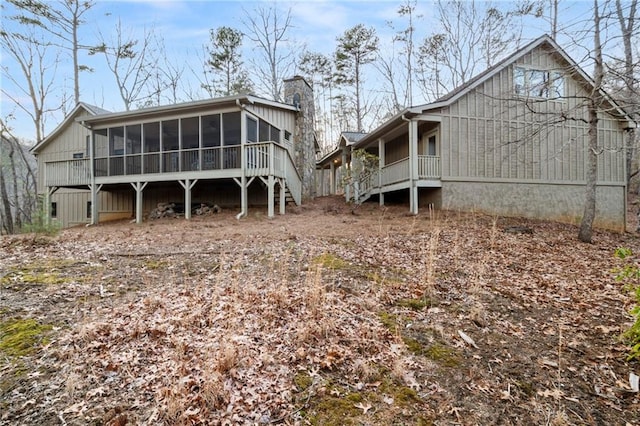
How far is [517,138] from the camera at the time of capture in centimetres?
1356

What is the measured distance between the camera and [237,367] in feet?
9.91

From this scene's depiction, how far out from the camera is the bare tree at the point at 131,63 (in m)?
23.3

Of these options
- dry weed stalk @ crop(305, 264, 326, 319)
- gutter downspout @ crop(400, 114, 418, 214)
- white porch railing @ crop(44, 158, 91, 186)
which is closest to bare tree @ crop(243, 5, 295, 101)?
white porch railing @ crop(44, 158, 91, 186)

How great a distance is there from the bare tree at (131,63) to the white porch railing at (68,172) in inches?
432

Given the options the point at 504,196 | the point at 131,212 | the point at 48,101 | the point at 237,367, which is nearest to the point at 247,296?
the point at 237,367

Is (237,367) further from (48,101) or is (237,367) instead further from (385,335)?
(48,101)

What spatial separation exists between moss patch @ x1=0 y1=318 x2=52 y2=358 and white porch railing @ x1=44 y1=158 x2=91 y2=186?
44.5 feet

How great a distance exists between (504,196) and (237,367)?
13398 mm

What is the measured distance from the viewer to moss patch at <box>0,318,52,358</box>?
322 centimetres

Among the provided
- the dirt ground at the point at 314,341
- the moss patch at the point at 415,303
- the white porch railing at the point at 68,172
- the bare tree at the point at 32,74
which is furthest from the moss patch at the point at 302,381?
the bare tree at the point at 32,74

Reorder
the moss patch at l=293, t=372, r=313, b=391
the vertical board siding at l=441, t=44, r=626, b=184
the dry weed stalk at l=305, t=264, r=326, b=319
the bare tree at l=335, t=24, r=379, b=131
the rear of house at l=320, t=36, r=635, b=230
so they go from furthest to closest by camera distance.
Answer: the bare tree at l=335, t=24, r=379, b=131 → the vertical board siding at l=441, t=44, r=626, b=184 → the rear of house at l=320, t=36, r=635, b=230 → the dry weed stalk at l=305, t=264, r=326, b=319 → the moss patch at l=293, t=372, r=313, b=391

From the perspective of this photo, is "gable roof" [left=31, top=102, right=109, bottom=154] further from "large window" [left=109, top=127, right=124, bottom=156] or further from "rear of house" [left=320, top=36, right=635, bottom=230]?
"rear of house" [left=320, top=36, right=635, bottom=230]

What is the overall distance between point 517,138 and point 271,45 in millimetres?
19481

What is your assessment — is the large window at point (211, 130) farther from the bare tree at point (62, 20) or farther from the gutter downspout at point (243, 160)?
the bare tree at point (62, 20)
